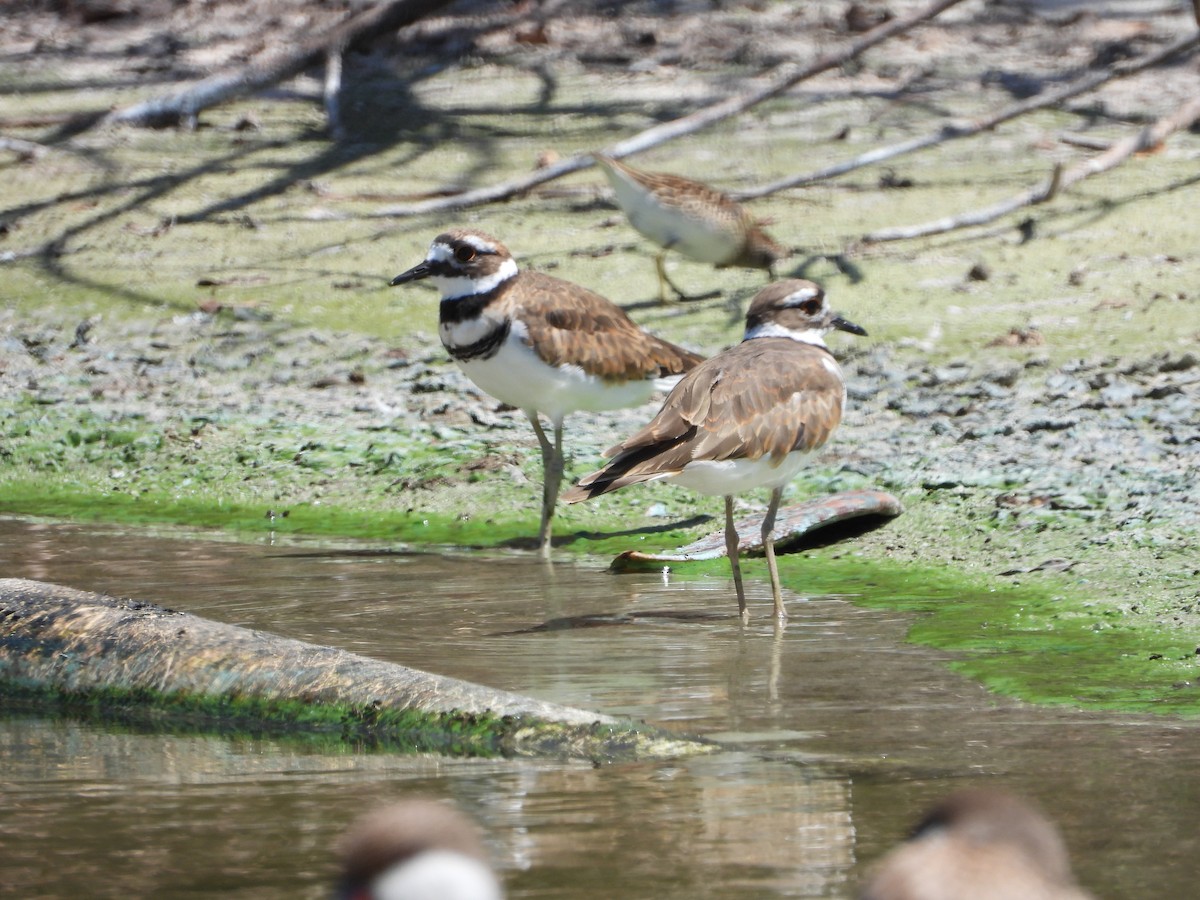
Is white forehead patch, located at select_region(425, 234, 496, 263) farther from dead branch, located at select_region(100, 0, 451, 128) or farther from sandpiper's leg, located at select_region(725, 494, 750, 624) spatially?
dead branch, located at select_region(100, 0, 451, 128)

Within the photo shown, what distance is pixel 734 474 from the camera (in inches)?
259

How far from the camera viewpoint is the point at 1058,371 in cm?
932

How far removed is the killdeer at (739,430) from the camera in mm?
6492

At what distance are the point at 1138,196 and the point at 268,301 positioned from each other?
569cm

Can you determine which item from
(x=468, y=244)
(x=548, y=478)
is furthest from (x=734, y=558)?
(x=468, y=244)

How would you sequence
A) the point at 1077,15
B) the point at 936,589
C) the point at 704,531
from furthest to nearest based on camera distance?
1. the point at 1077,15
2. the point at 704,531
3. the point at 936,589

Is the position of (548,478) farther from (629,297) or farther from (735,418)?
(629,297)

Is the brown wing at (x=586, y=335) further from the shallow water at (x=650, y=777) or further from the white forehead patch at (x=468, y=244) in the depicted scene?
the shallow water at (x=650, y=777)

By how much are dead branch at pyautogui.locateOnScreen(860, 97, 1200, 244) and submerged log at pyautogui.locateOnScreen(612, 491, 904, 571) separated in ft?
13.2

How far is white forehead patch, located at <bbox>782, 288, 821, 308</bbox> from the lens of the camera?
7352 mm

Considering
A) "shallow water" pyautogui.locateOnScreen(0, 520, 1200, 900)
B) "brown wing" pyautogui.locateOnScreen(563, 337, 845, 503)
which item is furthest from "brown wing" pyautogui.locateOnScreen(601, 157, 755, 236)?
"shallow water" pyautogui.locateOnScreen(0, 520, 1200, 900)

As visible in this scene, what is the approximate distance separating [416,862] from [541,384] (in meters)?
5.98

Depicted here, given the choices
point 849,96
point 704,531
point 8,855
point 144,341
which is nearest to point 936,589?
point 704,531

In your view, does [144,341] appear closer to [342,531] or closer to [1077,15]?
[342,531]
